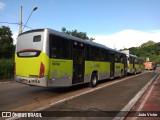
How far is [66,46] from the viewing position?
1162 cm

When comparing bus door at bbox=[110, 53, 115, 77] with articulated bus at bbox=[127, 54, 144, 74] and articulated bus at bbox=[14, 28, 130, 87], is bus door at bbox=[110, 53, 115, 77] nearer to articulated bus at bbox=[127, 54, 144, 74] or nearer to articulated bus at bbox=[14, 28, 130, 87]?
articulated bus at bbox=[14, 28, 130, 87]

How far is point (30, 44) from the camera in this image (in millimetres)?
10742

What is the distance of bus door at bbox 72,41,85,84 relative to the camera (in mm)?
12453

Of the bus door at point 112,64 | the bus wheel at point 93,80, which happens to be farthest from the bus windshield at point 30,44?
the bus door at point 112,64

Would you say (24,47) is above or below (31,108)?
above

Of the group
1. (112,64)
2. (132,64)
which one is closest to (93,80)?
(112,64)

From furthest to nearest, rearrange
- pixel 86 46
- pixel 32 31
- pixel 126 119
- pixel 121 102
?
pixel 86 46 < pixel 32 31 < pixel 121 102 < pixel 126 119

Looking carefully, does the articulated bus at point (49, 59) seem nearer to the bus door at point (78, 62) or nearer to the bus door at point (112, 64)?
the bus door at point (78, 62)

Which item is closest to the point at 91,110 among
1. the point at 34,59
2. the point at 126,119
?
the point at 126,119

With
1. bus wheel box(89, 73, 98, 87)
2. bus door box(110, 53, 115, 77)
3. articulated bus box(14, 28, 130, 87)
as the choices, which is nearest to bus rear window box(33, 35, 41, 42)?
articulated bus box(14, 28, 130, 87)

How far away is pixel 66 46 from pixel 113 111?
4736mm

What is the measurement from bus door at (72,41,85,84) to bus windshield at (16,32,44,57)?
8.29 feet

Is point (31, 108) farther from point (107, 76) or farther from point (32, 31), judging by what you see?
point (107, 76)

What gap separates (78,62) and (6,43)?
49.8 m
